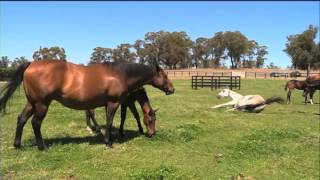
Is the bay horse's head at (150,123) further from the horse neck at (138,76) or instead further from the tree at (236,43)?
the tree at (236,43)

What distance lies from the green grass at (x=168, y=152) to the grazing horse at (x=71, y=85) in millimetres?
758

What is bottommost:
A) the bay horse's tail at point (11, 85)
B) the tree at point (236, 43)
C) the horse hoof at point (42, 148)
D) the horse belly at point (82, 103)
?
the horse hoof at point (42, 148)

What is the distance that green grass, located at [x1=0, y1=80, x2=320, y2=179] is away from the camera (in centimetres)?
802

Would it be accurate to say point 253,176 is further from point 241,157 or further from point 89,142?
point 89,142

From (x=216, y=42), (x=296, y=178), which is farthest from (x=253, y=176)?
(x=216, y=42)

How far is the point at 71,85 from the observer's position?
31.9 feet

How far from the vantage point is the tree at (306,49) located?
90.5 meters

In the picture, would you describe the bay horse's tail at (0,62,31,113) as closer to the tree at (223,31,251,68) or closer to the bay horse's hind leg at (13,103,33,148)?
the bay horse's hind leg at (13,103,33,148)

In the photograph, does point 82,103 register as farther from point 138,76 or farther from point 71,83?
point 138,76

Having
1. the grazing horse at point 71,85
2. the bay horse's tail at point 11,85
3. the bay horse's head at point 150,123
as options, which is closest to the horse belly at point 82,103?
the grazing horse at point 71,85

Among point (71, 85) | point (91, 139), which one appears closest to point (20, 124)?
point (71, 85)

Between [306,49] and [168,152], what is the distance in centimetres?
8821

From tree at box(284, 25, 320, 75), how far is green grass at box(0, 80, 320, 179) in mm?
80155

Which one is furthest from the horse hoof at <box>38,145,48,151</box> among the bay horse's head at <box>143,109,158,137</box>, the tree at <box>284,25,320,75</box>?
the tree at <box>284,25,320,75</box>
